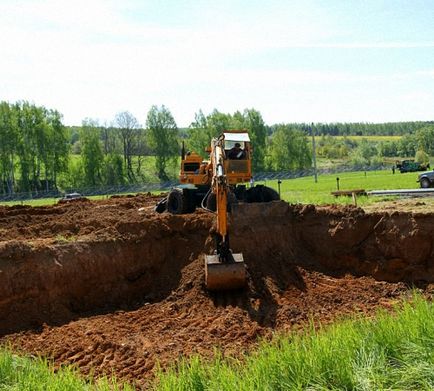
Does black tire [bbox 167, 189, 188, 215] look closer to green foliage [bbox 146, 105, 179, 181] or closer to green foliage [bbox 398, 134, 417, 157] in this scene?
green foliage [bbox 146, 105, 179, 181]

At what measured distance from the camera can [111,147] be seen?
92.4 meters

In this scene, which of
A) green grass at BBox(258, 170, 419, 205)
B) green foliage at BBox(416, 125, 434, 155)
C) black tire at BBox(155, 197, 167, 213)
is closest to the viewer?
black tire at BBox(155, 197, 167, 213)

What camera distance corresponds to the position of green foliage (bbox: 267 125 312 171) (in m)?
99.8

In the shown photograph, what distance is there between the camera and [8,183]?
71312 mm

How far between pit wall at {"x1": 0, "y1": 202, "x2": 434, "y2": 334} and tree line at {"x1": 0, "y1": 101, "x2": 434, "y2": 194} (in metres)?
42.8

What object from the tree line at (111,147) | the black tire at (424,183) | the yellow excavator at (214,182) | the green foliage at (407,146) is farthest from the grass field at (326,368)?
the green foliage at (407,146)

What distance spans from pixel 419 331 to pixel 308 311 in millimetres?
4497

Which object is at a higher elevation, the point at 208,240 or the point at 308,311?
the point at 208,240

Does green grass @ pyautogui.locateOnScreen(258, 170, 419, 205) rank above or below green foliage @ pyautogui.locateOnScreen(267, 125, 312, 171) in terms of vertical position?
below

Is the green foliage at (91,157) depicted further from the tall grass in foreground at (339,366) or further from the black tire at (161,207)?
the tall grass in foreground at (339,366)

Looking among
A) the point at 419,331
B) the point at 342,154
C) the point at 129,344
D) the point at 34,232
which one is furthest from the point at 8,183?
the point at 342,154

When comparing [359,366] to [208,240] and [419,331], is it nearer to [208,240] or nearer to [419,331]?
[419,331]

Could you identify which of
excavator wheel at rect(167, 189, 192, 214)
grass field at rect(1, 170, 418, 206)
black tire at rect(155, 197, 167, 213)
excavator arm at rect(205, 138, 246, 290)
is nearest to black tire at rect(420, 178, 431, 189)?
grass field at rect(1, 170, 418, 206)

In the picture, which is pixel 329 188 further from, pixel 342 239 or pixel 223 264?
pixel 223 264
